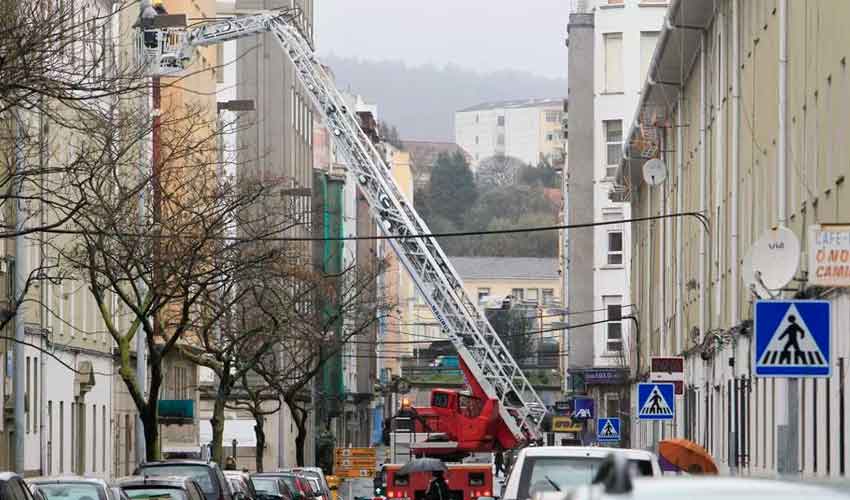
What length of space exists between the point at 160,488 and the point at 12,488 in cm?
631

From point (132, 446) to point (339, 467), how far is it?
15831 mm

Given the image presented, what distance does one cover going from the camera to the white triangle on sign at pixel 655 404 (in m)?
31.5

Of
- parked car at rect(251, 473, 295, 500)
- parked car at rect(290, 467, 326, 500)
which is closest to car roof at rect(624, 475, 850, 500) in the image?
parked car at rect(251, 473, 295, 500)

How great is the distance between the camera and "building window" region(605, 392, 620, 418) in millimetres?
85625

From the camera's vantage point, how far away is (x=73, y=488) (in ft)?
74.3

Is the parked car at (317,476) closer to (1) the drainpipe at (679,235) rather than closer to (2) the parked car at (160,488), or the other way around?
(1) the drainpipe at (679,235)

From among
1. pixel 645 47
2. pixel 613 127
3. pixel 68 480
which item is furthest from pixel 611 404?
pixel 68 480

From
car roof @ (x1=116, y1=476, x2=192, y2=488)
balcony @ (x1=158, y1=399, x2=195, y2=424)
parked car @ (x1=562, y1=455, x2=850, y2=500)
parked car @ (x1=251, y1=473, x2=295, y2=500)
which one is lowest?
parked car @ (x1=251, y1=473, x2=295, y2=500)

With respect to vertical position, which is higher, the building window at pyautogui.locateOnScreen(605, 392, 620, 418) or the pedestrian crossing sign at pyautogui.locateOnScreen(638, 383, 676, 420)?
the pedestrian crossing sign at pyautogui.locateOnScreen(638, 383, 676, 420)

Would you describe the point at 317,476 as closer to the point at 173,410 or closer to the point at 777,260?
the point at 173,410

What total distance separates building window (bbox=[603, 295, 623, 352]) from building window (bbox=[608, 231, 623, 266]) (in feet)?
5.51

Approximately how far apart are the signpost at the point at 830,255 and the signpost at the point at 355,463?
2625 inches

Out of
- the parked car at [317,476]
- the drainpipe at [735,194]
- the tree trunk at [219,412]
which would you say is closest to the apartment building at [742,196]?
the drainpipe at [735,194]

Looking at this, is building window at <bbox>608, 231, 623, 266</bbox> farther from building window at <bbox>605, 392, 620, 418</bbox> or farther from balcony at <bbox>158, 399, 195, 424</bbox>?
balcony at <bbox>158, 399, 195, 424</bbox>
